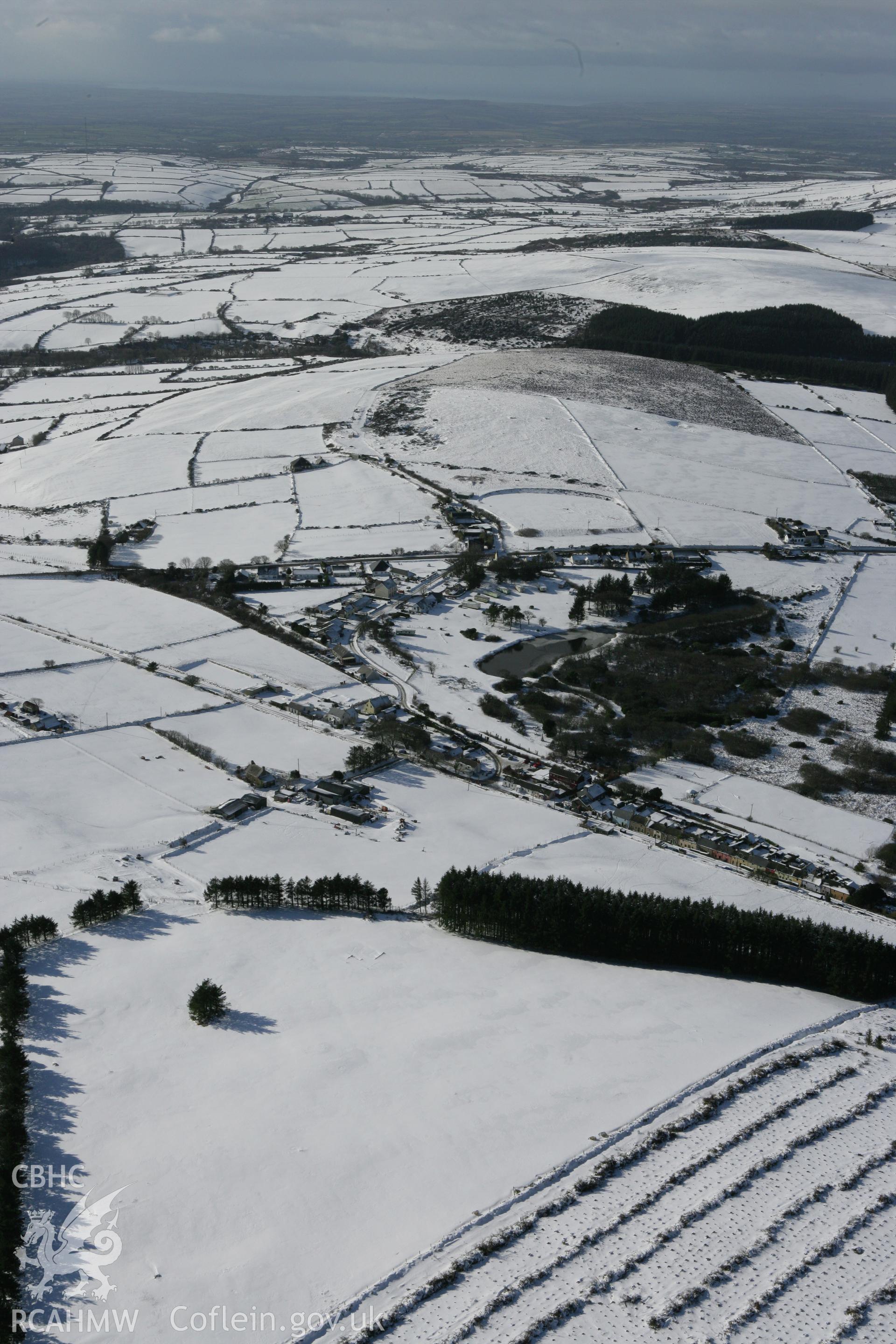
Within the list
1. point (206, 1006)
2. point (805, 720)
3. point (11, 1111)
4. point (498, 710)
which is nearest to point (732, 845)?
point (805, 720)

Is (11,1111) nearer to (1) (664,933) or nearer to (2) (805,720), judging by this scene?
(1) (664,933)

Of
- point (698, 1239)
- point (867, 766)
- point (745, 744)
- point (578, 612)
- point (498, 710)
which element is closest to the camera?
point (698, 1239)

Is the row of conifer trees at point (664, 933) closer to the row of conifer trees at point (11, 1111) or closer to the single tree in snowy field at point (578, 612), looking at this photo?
the row of conifer trees at point (11, 1111)

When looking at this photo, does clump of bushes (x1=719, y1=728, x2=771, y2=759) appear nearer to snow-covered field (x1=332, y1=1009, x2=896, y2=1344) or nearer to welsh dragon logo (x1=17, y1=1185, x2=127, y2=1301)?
snow-covered field (x1=332, y1=1009, x2=896, y2=1344)

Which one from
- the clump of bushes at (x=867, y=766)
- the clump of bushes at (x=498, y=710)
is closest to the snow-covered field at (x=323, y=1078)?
the clump of bushes at (x=867, y=766)

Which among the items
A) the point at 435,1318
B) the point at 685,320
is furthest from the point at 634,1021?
the point at 685,320

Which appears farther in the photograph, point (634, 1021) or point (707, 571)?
point (707, 571)

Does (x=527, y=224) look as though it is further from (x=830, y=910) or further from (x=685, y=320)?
(x=830, y=910)
